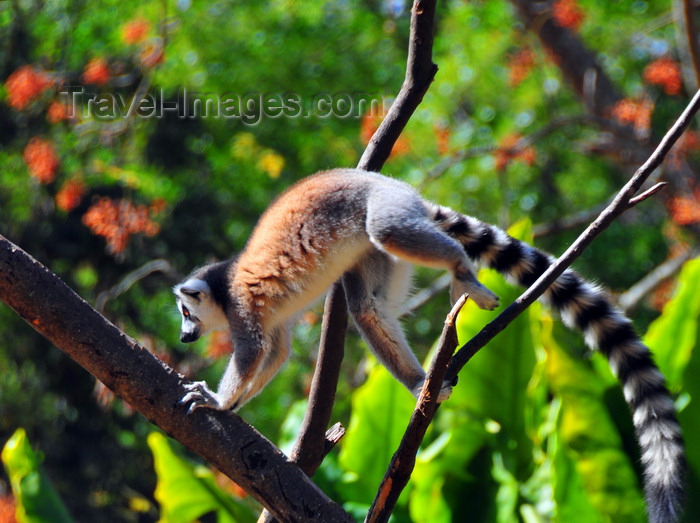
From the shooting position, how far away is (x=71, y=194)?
24.2 feet

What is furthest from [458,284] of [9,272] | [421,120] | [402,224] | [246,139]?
[421,120]

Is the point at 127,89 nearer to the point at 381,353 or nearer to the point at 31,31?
the point at 31,31

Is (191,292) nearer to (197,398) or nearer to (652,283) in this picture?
(197,398)

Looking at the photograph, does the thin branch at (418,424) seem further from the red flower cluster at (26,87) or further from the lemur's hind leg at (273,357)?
the red flower cluster at (26,87)

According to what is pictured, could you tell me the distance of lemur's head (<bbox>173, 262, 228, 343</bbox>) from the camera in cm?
382

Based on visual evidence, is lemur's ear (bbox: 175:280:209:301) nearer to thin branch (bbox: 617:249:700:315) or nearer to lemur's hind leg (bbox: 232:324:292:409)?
lemur's hind leg (bbox: 232:324:292:409)

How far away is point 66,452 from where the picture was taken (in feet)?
27.5

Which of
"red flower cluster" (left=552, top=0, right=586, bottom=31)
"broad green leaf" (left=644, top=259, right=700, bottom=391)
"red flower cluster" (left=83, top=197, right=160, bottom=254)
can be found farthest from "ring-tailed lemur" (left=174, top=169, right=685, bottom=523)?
"red flower cluster" (left=552, top=0, right=586, bottom=31)

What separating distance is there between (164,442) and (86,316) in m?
2.37

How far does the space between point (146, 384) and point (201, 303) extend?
3.83ft

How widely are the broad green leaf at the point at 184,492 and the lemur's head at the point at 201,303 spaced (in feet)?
3.97

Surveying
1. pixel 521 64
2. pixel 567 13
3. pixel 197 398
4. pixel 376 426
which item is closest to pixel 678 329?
pixel 376 426

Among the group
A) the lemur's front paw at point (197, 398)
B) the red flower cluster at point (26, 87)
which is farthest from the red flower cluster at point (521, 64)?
the lemur's front paw at point (197, 398)

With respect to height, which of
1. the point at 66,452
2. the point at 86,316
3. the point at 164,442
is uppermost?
the point at 86,316
